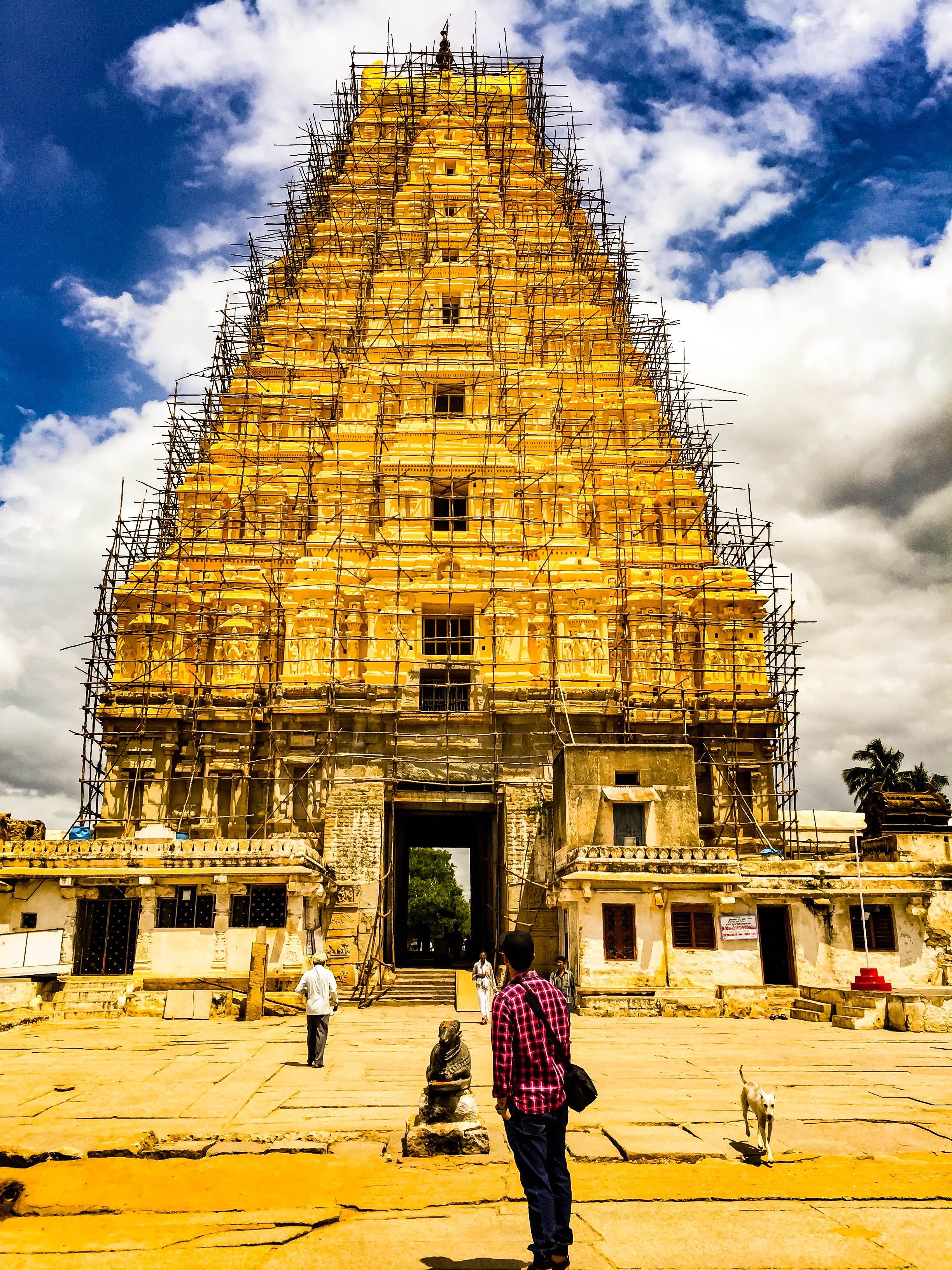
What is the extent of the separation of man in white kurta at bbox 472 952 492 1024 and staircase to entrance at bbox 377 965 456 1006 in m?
2.10

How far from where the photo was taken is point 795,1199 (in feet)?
24.0

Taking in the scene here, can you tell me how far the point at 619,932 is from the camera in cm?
2245

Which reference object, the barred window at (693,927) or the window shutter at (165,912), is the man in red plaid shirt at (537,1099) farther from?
the window shutter at (165,912)

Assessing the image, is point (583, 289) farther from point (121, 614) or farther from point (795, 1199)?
point (795, 1199)

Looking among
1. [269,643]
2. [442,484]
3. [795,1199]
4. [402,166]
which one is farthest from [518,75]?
[795,1199]

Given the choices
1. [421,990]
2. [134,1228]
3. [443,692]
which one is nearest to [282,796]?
[443,692]

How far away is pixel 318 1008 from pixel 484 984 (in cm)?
743

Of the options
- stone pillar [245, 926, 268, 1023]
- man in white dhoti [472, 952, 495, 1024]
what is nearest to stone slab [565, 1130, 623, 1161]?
man in white dhoti [472, 952, 495, 1024]

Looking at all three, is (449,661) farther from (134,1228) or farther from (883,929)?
(134,1228)

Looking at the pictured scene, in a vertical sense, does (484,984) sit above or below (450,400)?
below

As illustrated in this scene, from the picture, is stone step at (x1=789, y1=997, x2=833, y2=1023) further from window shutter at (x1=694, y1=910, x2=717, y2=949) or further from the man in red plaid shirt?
the man in red plaid shirt

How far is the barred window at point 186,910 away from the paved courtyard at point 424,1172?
26.7 feet

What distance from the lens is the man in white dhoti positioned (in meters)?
20.1

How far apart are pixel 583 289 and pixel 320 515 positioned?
1387 cm
